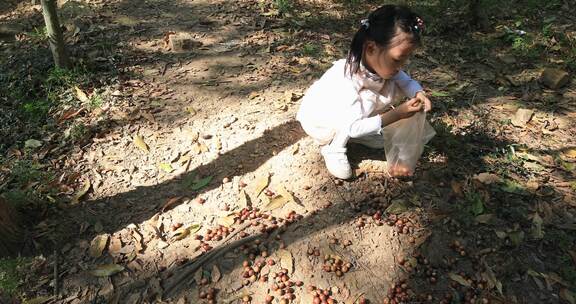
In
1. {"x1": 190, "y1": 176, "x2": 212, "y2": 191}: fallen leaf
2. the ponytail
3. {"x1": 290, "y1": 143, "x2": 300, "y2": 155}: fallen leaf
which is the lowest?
{"x1": 190, "y1": 176, "x2": 212, "y2": 191}: fallen leaf

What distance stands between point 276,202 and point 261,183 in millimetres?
269

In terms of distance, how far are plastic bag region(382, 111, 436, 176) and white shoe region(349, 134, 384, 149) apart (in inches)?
7.4

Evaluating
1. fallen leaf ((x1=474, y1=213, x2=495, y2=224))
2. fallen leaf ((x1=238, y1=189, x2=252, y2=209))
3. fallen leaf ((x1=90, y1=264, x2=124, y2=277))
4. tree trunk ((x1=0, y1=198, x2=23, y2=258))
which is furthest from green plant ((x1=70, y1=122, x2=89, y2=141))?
fallen leaf ((x1=474, y1=213, x2=495, y2=224))

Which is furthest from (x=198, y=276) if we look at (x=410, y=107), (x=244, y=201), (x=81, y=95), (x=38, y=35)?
(x=38, y=35)

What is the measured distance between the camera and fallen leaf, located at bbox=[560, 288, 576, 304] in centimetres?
293

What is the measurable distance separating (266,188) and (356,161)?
0.88 m

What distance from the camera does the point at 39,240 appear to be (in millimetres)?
3393

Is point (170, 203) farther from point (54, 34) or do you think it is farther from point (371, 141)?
point (54, 34)

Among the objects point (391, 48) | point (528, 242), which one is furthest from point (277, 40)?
point (528, 242)

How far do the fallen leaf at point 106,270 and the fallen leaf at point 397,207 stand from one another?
2183 mm

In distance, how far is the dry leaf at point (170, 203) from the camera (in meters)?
3.64

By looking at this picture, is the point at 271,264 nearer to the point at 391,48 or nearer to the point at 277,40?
the point at 391,48

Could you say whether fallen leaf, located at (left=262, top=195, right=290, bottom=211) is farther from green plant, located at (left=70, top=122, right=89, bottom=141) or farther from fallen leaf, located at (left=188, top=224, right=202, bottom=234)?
green plant, located at (left=70, top=122, right=89, bottom=141)

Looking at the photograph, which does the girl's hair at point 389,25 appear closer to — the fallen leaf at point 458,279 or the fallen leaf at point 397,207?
the fallen leaf at point 397,207
